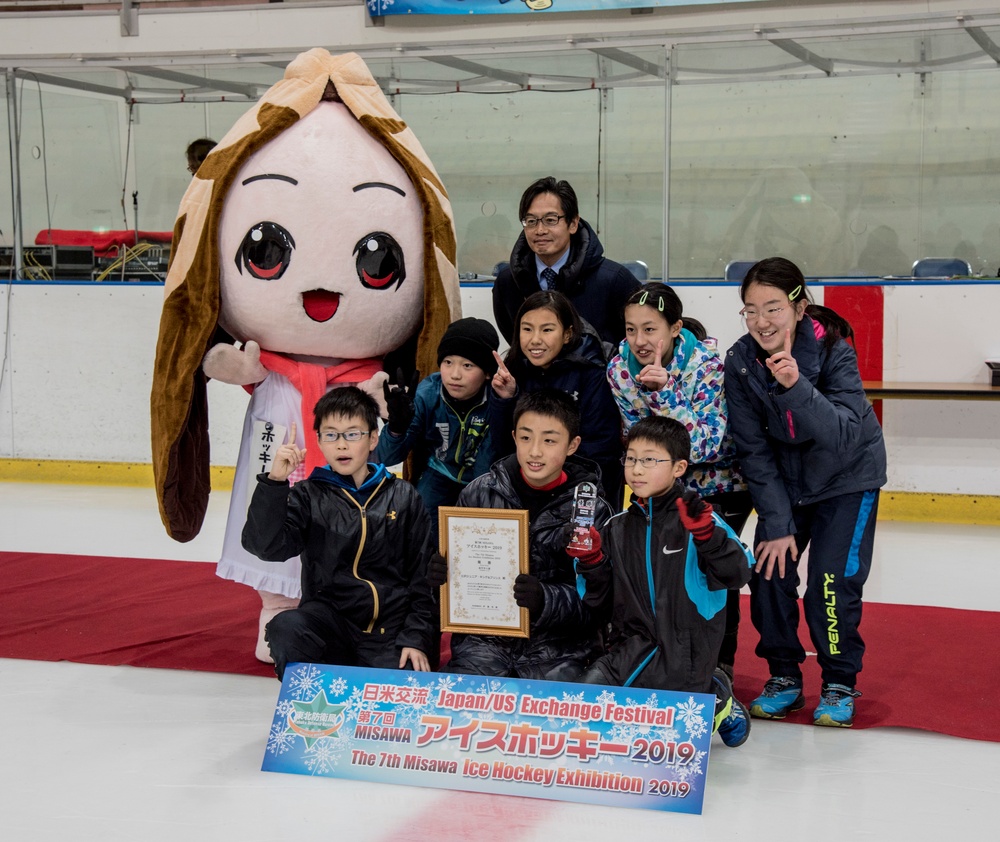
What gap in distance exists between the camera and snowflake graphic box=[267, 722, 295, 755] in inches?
89.0

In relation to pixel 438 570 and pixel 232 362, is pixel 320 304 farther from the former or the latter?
pixel 438 570

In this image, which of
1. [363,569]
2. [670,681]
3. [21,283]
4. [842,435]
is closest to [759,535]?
[842,435]

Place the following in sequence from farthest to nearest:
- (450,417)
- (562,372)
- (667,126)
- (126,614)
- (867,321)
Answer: (667,126) → (867,321) → (126,614) → (450,417) → (562,372)

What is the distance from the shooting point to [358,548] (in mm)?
2523

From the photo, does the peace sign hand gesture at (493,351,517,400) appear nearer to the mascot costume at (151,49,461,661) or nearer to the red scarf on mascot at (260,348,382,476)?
the mascot costume at (151,49,461,661)

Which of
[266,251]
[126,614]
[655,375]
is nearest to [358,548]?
[655,375]

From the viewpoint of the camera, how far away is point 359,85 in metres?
3.11

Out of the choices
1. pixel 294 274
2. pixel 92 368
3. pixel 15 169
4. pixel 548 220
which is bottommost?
pixel 92 368

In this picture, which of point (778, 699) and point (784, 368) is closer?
point (784, 368)

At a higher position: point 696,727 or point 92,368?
point 92,368

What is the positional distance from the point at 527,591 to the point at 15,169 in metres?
5.07

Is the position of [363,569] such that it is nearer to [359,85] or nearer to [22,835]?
[22,835]

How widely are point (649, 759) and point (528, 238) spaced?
1451 millimetres

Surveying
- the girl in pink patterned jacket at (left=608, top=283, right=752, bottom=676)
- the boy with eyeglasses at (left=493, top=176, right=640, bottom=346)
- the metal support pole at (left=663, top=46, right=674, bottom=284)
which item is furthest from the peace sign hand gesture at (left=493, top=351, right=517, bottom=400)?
the metal support pole at (left=663, top=46, right=674, bottom=284)
